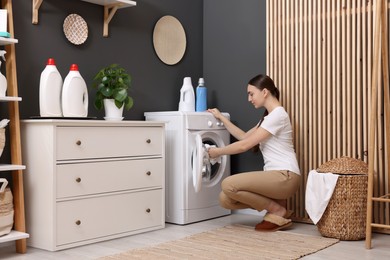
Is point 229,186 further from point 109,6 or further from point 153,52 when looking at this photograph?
point 109,6

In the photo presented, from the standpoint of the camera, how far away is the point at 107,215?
132 inches

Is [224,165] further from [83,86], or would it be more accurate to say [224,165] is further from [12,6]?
[12,6]

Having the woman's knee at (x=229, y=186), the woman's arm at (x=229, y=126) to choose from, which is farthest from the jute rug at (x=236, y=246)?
the woman's arm at (x=229, y=126)

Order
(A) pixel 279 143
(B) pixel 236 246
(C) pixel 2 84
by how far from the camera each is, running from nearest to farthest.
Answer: (C) pixel 2 84
(B) pixel 236 246
(A) pixel 279 143

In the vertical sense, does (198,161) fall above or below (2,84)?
below

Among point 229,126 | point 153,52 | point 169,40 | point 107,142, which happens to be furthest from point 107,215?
point 169,40

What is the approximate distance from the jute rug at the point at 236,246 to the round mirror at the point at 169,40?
1.67m

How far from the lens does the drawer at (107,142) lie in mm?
3117

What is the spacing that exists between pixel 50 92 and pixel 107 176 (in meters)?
0.67

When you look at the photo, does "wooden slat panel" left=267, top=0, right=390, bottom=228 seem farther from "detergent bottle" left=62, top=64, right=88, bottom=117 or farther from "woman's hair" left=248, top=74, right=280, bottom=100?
"detergent bottle" left=62, top=64, right=88, bottom=117

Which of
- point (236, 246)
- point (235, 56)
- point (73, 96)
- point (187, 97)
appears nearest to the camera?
point (236, 246)

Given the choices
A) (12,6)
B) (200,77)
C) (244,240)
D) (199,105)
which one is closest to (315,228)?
(244,240)

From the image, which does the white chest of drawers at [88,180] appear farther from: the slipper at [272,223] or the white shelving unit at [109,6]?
the white shelving unit at [109,6]

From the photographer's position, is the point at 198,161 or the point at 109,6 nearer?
the point at 198,161
